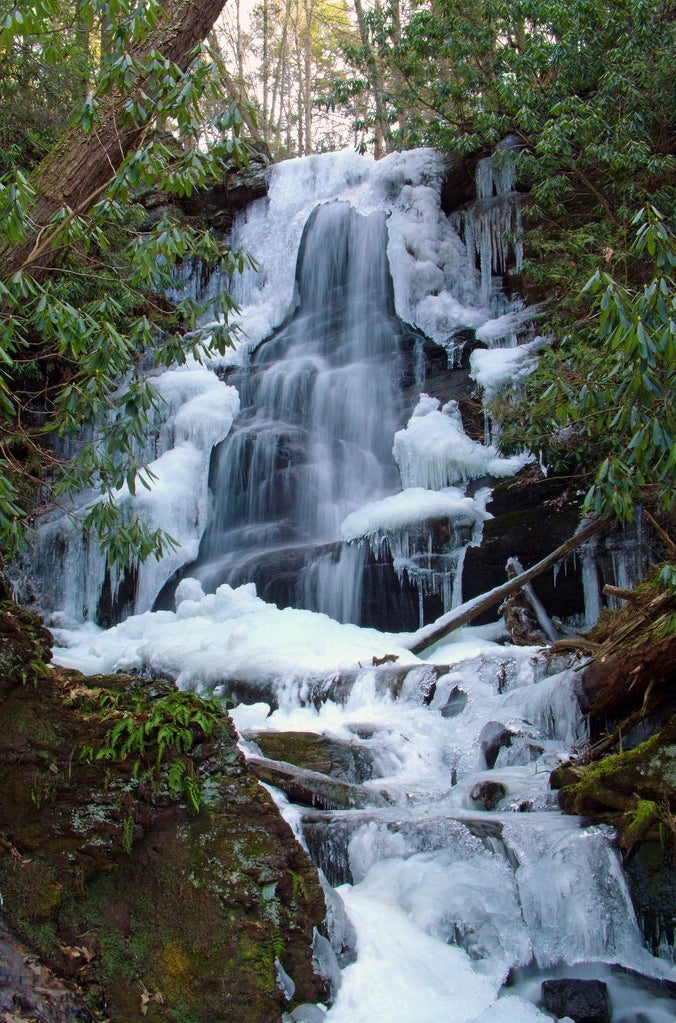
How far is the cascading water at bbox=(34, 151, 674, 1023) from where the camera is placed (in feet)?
13.5

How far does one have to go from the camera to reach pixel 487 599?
8203 millimetres

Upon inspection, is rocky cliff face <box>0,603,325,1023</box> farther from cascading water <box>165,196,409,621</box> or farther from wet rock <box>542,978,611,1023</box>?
cascading water <box>165,196,409,621</box>

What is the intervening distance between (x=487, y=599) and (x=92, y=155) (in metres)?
5.38

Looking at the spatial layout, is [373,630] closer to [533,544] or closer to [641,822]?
[533,544]

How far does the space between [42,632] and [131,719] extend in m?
0.70

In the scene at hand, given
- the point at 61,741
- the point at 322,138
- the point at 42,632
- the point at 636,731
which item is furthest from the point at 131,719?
the point at 322,138

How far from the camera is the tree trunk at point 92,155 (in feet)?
15.0

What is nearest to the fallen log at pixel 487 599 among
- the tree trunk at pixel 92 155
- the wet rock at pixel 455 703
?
the wet rock at pixel 455 703

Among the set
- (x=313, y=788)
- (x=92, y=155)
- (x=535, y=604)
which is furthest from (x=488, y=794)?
(x=92, y=155)

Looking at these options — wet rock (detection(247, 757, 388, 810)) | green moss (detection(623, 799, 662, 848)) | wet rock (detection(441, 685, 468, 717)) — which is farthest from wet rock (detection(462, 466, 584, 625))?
green moss (detection(623, 799, 662, 848))

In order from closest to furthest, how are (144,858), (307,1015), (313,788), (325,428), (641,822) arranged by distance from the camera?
(307,1015), (144,858), (641,822), (313,788), (325,428)

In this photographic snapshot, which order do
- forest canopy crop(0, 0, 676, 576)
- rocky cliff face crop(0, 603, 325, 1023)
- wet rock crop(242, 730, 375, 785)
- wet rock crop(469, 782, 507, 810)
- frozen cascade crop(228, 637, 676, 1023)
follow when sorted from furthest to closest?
wet rock crop(242, 730, 375, 785) → wet rock crop(469, 782, 507, 810) → forest canopy crop(0, 0, 676, 576) → frozen cascade crop(228, 637, 676, 1023) → rocky cliff face crop(0, 603, 325, 1023)

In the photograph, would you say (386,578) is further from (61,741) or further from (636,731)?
(61,741)

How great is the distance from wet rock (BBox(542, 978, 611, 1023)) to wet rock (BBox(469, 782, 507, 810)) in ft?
4.27
